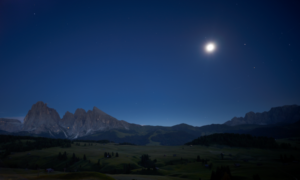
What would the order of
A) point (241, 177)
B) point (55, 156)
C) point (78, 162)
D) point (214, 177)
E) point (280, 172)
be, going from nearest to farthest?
point (214, 177) < point (241, 177) < point (280, 172) < point (78, 162) < point (55, 156)

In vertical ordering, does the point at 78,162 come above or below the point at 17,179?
below

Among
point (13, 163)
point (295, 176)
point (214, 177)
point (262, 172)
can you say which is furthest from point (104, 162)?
point (295, 176)

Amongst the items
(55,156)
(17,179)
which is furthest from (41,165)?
(17,179)

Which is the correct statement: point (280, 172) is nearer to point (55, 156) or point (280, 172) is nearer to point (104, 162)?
point (104, 162)

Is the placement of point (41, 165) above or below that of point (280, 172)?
below

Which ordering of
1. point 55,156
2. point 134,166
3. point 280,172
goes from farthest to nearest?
point 55,156
point 134,166
point 280,172

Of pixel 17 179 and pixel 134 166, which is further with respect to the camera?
pixel 134 166

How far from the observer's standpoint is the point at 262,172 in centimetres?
8062

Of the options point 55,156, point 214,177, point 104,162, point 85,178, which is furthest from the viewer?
point 55,156

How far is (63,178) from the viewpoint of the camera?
55.0 meters

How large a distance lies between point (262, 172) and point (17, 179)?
106588 millimetres

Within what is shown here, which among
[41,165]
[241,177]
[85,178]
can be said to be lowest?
[41,165]

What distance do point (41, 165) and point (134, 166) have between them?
108584mm

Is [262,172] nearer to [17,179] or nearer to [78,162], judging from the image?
[17,179]
